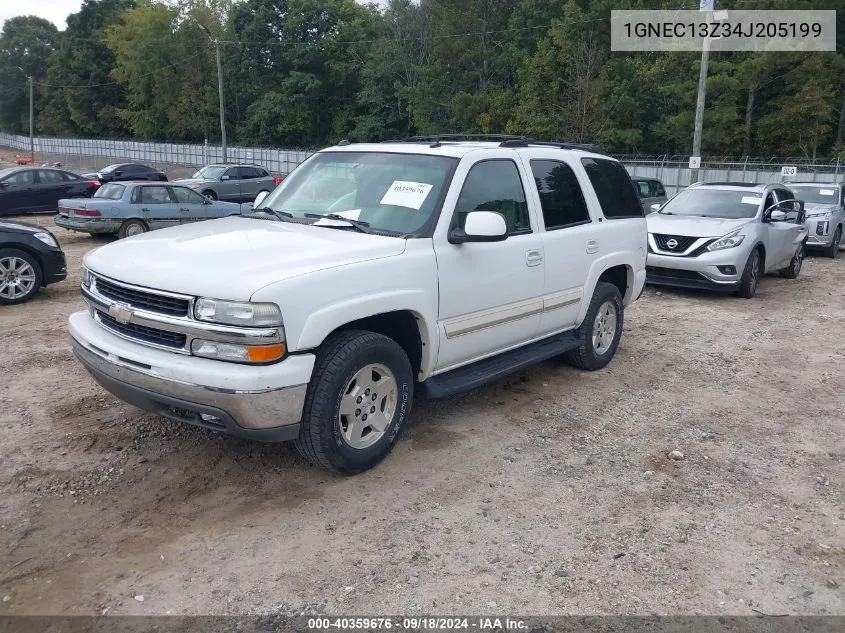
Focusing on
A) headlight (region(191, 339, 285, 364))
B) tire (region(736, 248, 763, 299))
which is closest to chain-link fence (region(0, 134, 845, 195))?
tire (region(736, 248, 763, 299))

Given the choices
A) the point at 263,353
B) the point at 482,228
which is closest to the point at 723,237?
the point at 482,228

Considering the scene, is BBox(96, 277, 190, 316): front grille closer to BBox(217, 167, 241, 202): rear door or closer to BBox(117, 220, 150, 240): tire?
BBox(117, 220, 150, 240): tire

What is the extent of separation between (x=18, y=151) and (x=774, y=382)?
91274 mm

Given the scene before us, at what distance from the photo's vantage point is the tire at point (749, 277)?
1070 centimetres

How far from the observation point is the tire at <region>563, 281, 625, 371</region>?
255 inches

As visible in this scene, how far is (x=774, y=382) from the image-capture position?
22.3 ft

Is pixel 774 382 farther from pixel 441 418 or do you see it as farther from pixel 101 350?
pixel 101 350

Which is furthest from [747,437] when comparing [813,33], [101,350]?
[813,33]

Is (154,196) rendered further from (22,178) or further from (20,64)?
(20,64)

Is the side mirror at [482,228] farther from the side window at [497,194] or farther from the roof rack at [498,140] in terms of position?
the roof rack at [498,140]

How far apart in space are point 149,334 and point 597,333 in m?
4.23

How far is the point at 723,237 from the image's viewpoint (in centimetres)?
1059

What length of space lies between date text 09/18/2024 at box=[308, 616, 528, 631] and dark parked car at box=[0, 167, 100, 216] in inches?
756

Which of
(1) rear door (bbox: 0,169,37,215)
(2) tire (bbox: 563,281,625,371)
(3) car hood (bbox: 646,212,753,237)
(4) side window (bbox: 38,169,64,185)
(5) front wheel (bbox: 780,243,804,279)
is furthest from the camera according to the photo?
(4) side window (bbox: 38,169,64,185)
